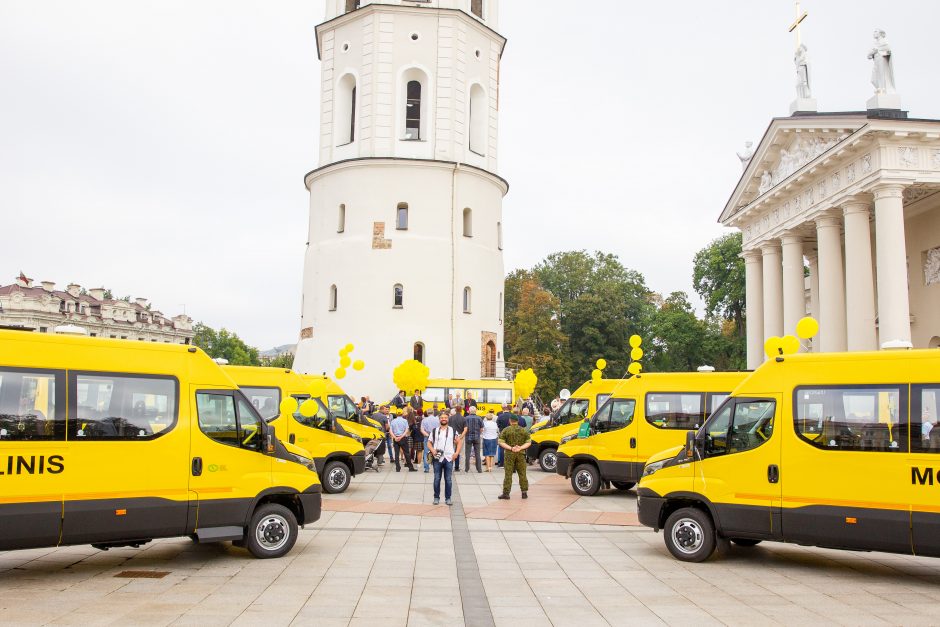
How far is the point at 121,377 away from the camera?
9.86 metres

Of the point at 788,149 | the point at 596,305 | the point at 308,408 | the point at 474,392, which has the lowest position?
the point at 308,408

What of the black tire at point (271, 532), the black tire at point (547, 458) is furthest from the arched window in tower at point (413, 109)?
the black tire at point (271, 532)

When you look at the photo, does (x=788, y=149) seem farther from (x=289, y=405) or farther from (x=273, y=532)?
(x=273, y=532)

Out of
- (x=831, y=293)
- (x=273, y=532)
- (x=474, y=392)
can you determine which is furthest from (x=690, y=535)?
(x=474, y=392)

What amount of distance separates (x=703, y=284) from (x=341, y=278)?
36296 mm

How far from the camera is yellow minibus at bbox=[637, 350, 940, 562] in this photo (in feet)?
31.9

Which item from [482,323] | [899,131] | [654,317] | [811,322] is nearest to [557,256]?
[654,317]

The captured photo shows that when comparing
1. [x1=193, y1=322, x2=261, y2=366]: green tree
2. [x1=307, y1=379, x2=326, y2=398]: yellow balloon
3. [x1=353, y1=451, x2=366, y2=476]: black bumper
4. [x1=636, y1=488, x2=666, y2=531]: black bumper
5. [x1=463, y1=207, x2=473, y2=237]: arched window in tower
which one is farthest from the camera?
[x1=193, y1=322, x2=261, y2=366]: green tree

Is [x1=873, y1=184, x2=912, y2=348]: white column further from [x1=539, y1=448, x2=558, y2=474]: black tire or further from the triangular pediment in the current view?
[x1=539, y1=448, x2=558, y2=474]: black tire

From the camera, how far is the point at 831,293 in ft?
98.7

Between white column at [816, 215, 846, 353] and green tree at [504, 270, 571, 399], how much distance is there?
32.8m

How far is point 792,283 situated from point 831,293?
140 inches

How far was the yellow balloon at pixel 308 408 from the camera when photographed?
18297 mm

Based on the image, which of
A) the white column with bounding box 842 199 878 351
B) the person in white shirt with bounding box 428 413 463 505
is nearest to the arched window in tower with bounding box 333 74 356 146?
the white column with bounding box 842 199 878 351
